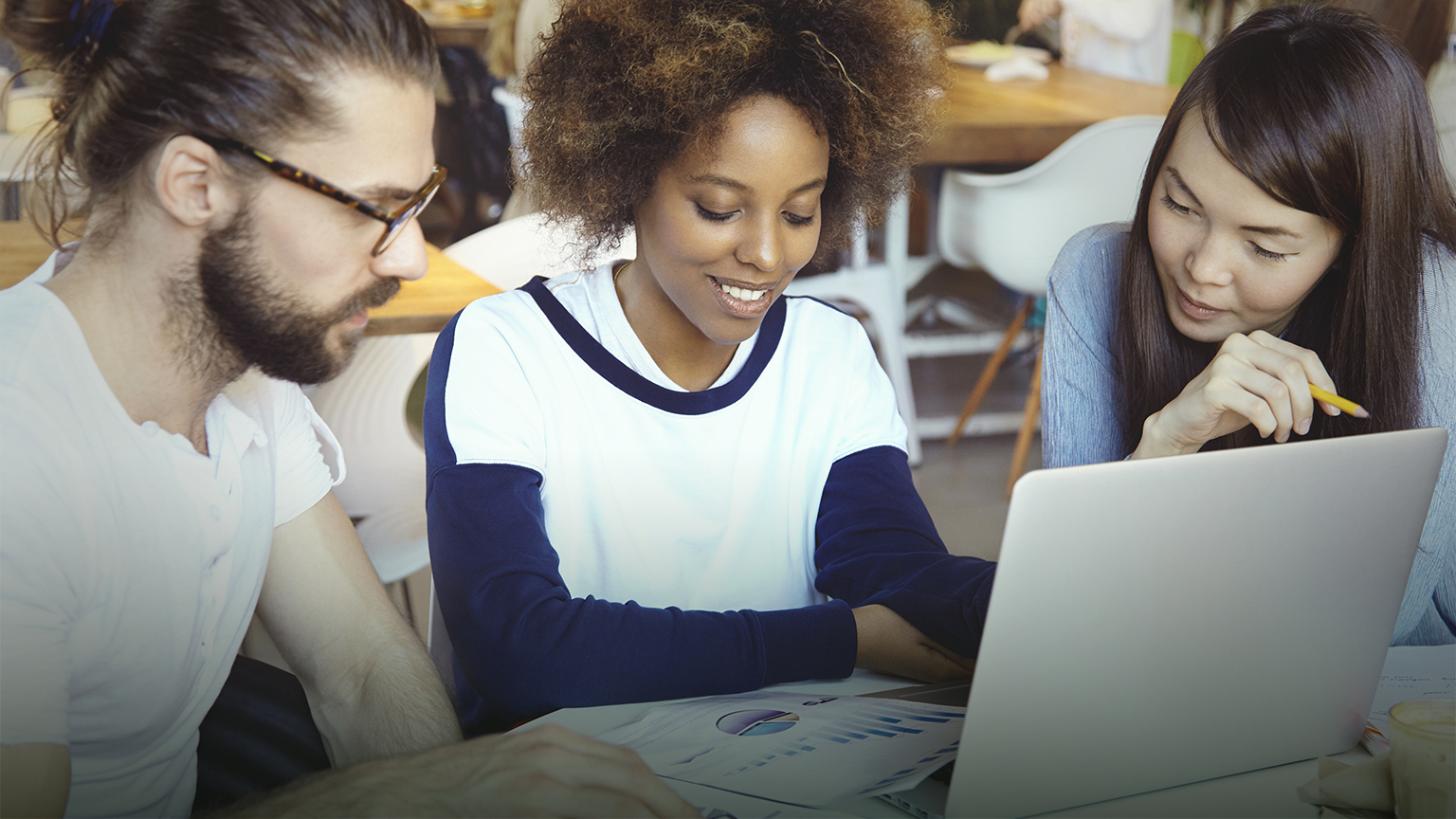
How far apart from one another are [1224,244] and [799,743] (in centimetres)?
70

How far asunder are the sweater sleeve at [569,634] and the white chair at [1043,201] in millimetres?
1533

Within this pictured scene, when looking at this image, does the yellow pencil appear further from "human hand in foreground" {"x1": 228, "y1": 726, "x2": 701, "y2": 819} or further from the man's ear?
the man's ear

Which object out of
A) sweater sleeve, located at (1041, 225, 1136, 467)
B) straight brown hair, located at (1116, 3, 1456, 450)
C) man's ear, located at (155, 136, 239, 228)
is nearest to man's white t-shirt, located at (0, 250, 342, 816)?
man's ear, located at (155, 136, 239, 228)

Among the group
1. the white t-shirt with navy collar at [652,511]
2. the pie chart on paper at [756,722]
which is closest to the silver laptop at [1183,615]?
the pie chart on paper at [756,722]

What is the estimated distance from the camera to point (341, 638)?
1.02m

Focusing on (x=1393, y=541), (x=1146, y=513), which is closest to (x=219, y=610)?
(x=1146, y=513)

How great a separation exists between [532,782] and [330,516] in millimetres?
440

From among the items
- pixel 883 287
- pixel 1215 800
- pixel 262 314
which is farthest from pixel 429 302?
pixel 883 287

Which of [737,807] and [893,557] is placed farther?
[893,557]

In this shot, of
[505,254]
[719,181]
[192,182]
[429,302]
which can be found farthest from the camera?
[505,254]

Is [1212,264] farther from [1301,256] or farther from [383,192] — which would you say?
[383,192]

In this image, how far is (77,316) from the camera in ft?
2.44

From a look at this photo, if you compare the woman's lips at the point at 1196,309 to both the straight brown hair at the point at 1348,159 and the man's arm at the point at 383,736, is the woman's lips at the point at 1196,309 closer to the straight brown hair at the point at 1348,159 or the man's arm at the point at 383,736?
the straight brown hair at the point at 1348,159

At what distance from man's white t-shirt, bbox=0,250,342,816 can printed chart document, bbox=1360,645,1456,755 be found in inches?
35.4
